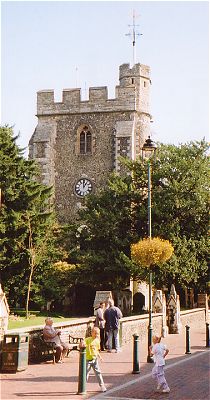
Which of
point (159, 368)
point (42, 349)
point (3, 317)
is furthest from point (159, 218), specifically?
point (159, 368)

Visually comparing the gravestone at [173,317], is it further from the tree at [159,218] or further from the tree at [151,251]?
the tree at [159,218]

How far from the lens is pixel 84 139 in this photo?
152ft

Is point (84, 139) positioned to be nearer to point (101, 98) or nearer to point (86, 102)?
point (86, 102)

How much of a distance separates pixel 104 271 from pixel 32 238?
5.50 m

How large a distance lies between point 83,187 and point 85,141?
3.72m

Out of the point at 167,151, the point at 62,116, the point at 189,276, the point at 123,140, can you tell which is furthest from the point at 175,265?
the point at 62,116

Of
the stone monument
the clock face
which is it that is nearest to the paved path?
the stone monument

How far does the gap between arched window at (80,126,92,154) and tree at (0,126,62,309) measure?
10.7 meters

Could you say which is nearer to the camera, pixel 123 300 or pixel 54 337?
pixel 54 337

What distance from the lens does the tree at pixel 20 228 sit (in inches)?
1297

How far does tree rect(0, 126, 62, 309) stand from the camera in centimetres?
3294

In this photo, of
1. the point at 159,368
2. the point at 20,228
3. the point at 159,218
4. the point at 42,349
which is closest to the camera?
the point at 159,368

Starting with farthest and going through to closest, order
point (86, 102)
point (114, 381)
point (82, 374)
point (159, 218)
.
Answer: point (86, 102), point (159, 218), point (114, 381), point (82, 374)

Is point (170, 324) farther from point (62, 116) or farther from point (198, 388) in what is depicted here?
point (62, 116)
